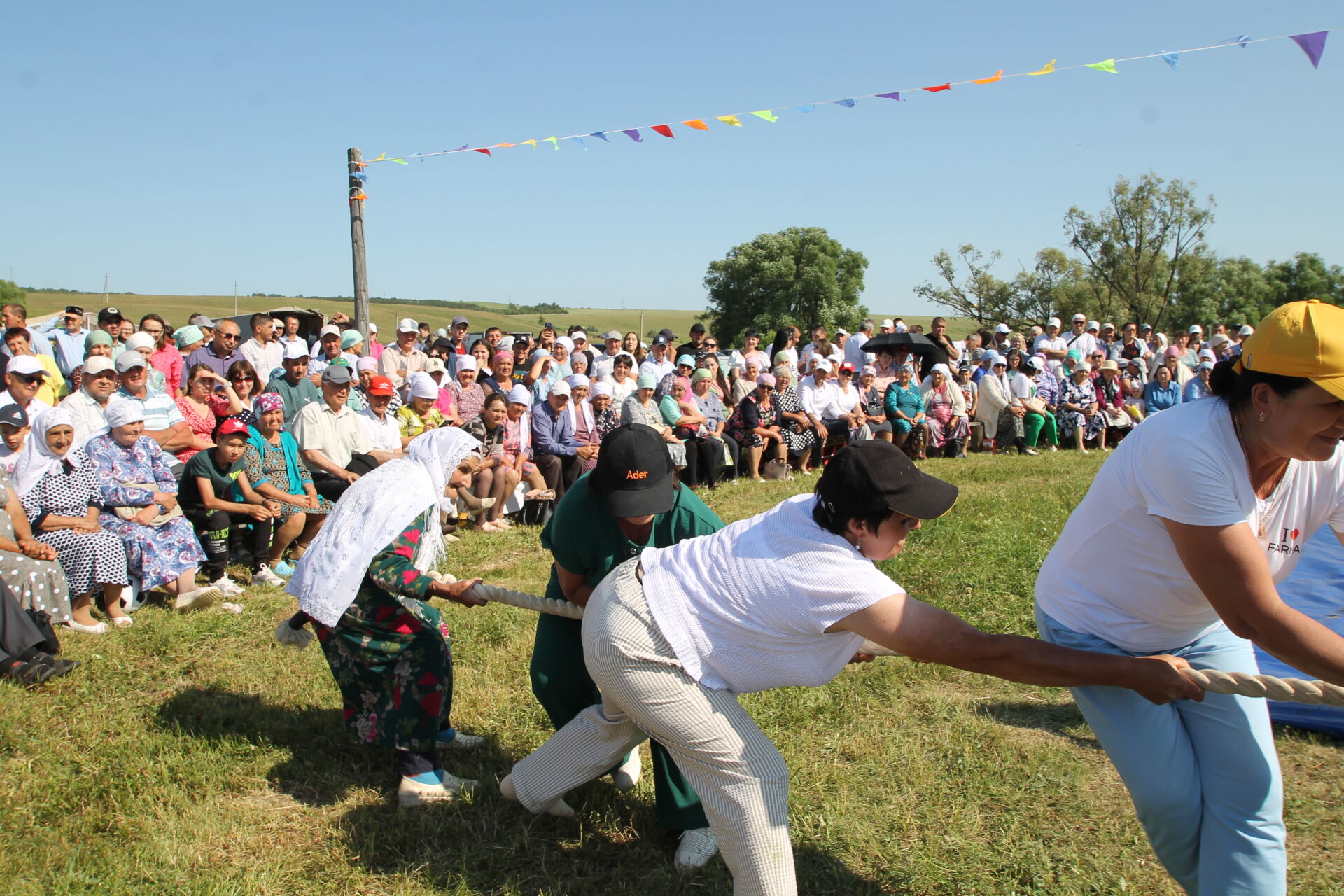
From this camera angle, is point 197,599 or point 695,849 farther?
point 197,599

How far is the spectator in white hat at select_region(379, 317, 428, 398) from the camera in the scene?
10875 mm

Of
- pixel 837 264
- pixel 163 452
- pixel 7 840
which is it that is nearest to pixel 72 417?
pixel 163 452

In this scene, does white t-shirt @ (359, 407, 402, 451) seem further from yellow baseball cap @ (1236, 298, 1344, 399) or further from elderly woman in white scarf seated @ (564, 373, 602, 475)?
yellow baseball cap @ (1236, 298, 1344, 399)

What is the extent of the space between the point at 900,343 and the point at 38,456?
1097 centimetres

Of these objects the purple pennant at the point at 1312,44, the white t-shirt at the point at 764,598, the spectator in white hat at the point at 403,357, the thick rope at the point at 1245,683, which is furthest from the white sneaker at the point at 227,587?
the purple pennant at the point at 1312,44

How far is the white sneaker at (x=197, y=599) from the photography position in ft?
21.8

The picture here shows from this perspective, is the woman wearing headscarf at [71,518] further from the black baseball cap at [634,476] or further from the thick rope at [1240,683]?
the thick rope at [1240,683]

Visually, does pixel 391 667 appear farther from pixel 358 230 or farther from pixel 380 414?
pixel 358 230

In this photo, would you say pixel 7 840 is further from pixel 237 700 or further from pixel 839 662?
pixel 839 662

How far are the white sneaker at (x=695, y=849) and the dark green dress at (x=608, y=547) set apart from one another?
0.11 feet

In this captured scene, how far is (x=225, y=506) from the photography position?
24.0ft

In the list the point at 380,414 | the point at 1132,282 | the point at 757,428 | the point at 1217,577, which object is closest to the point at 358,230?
the point at 380,414

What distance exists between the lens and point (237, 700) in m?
4.93

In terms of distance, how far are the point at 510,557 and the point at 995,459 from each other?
7950mm
